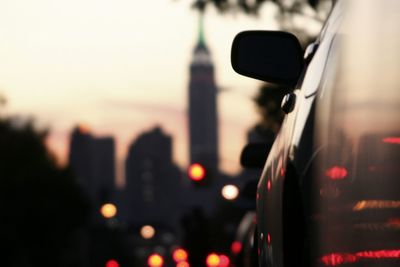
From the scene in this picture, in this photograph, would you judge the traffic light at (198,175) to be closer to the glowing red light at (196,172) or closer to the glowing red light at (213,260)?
the glowing red light at (196,172)

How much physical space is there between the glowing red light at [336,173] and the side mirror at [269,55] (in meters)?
1.64

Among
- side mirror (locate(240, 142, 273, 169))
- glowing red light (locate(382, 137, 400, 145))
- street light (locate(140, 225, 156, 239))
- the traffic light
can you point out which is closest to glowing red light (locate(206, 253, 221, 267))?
the traffic light

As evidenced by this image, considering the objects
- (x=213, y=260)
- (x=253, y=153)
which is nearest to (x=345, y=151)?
(x=253, y=153)

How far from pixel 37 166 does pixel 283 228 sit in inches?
3864

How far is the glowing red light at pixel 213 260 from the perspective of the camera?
92.2ft

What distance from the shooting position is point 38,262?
9731 centimetres

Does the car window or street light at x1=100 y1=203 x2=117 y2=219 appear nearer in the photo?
the car window

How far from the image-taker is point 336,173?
5090 mm

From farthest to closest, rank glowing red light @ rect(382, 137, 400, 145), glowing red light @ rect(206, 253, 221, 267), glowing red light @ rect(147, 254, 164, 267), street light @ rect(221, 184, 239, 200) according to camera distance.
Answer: glowing red light @ rect(147, 254, 164, 267) → glowing red light @ rect(206, 253, 221, 267) → street light @ rect(221, 184, 239, 200) → glowing red light @ rect(382, 137, 400, 145)

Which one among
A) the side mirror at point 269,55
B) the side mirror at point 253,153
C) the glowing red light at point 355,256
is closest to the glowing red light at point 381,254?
the glowing red light at point 355,256

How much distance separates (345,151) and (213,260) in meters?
23.4

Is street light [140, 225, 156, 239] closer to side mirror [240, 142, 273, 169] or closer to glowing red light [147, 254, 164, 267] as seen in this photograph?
glowing red light [147, 254, 164, 267]

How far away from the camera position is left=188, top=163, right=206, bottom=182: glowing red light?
80.4 feet

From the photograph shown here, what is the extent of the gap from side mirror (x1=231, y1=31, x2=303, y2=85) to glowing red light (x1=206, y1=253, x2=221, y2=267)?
69.4 ft
